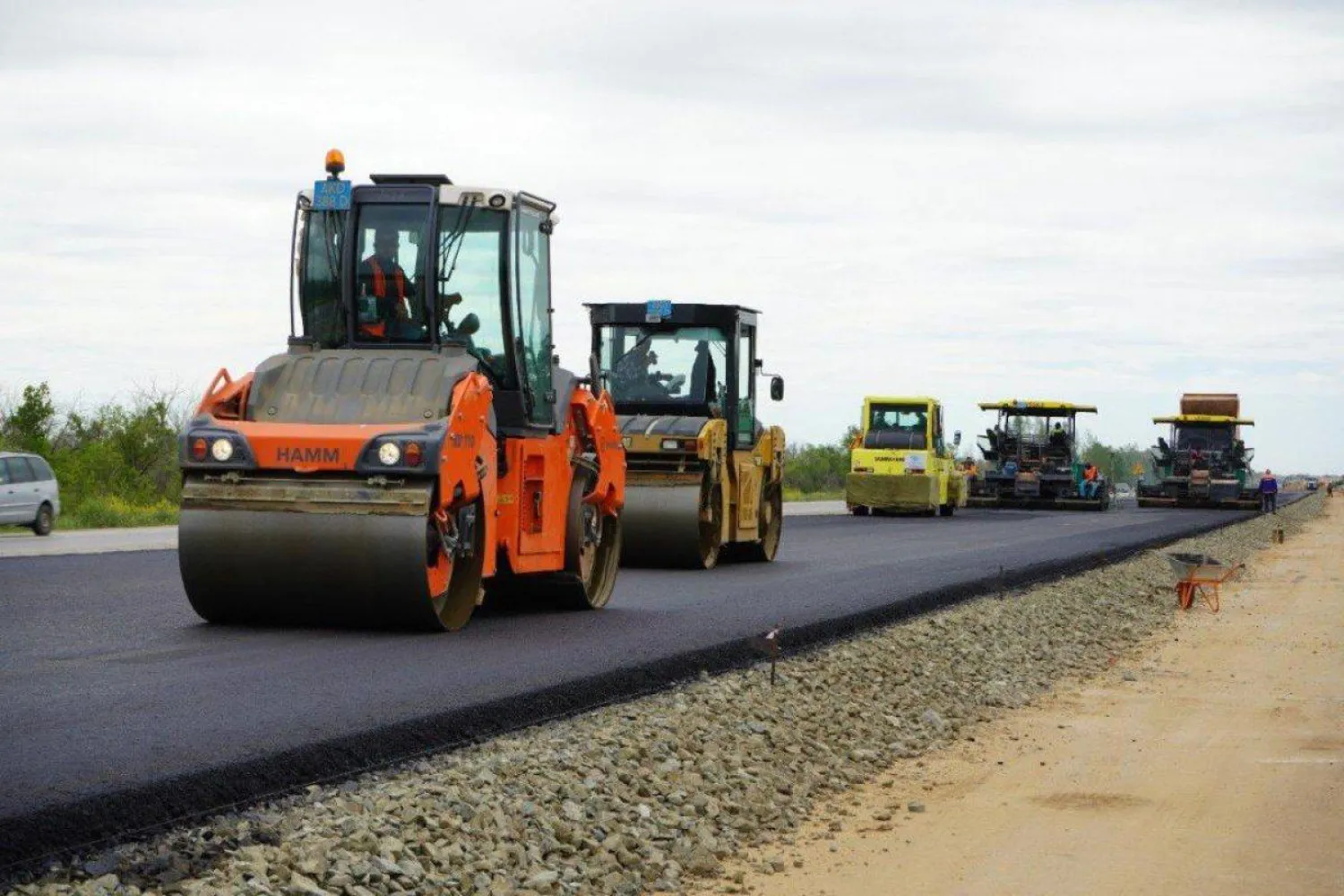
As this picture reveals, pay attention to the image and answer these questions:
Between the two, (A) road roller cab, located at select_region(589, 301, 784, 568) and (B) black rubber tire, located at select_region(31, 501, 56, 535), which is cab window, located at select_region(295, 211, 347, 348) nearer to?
(A) road roller cab, located at select_region(589, 301, 784, 568)

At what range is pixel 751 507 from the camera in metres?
21.4

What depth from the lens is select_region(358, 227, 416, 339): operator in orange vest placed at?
1283 cm

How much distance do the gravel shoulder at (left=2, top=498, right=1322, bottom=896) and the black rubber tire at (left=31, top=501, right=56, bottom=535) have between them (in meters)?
18.8

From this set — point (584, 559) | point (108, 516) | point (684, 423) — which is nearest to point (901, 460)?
point (108, 516)

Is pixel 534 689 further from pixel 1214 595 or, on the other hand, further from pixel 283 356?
pixel 1214 595

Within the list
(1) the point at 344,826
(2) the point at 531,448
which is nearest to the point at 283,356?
(2) the point at 531,448

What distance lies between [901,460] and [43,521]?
20.7 meters

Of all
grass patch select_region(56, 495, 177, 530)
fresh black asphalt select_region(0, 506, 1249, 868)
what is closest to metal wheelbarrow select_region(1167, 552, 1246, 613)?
fresh black asphalt select_region(0, 506, 1249, 868)

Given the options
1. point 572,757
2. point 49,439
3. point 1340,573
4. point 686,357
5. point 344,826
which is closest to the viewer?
point 344,826

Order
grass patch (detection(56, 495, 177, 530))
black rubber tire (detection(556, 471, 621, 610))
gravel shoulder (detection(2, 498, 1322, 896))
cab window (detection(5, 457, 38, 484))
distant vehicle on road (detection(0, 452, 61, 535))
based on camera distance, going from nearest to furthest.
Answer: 1. gravel shoulder (detection(2, 498, 1322, 896))
2. black rubber tire (detection(556, 471, 621, 610))
3. distant vehicle on road (detection(0, 452, 61, 535))
4. cab window (detection(5, 457, 38, 484))
5. grass patch (detection(56, 495, 177, 530))

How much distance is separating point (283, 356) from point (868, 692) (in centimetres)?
455

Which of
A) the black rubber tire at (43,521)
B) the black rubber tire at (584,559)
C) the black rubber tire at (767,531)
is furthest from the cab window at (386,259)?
the black rubber tire at (43,521)

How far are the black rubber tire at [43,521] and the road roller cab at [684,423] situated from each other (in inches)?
495

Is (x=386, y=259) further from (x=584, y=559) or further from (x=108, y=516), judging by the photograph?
(x=108, y=516)
